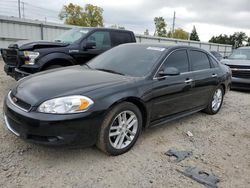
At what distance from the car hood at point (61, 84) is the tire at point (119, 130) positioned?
0.37m

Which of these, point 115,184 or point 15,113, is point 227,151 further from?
point 15,113

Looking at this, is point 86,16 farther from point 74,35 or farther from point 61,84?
point 61,84

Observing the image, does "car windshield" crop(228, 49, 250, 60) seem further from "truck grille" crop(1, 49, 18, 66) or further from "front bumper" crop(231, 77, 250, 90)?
"truck grille" crop(1, 49, 18, 66)

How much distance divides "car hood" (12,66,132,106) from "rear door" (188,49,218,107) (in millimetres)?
1721

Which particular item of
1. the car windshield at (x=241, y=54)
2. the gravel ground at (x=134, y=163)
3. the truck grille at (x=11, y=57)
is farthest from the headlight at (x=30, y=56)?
the car windshield at (x=241, y=54)

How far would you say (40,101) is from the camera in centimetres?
277

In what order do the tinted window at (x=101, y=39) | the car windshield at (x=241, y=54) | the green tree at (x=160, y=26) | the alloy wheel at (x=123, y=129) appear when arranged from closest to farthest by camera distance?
1. the alloy wheel at (x=123, y=129)
2. the tinted window at (x=101, y=39)
3. the car windshield at (x=241, y=54)
4. the green tree at (x=160, y=26)

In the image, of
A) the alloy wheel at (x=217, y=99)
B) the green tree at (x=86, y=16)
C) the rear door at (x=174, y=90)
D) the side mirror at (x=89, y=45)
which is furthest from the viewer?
the green tree at (x=86, y=16)

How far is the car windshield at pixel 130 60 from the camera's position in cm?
373

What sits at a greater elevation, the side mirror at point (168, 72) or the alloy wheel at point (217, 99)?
the side mirror at point (168, 72)

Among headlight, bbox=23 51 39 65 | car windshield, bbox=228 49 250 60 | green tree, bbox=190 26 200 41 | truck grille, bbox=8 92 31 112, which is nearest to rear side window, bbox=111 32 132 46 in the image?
Answer: headlight, bbox=23 51 39 65

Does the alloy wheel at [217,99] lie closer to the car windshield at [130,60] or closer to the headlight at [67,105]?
the car windshield at [130,60]

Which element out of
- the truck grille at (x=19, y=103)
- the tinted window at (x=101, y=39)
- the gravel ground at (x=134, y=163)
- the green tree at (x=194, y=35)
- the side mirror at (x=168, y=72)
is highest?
the green tree at (x=194, y=35)

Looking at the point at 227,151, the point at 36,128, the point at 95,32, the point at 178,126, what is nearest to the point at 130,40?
the point at 95,32
